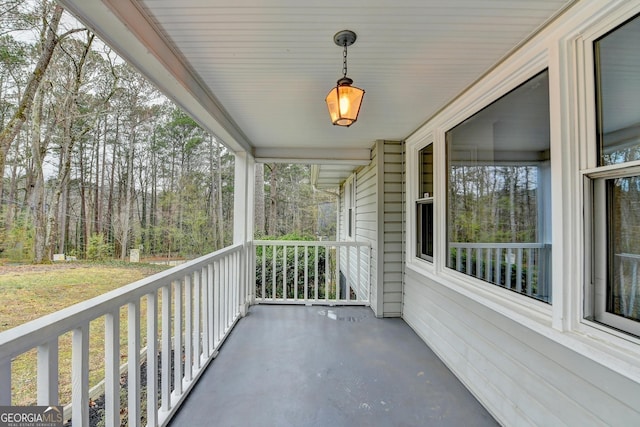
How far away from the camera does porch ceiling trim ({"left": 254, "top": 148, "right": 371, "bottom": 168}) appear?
422cm

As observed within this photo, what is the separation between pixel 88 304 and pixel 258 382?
154 cm

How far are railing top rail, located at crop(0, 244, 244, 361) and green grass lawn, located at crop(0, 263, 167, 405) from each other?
0.16 ft

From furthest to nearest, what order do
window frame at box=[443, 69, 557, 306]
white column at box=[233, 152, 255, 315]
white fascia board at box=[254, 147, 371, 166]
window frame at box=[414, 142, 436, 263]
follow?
white fascia board at box=[254, 147, 371, 166]
white column at box=[233, 152, 255, 315]
window frame at box=[414, 142, 436, 263]
window frame at box=[443, 69, 557, 306]

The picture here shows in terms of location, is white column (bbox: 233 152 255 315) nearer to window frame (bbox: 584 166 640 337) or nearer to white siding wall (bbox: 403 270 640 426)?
white siding wall (bbox: 403 270 640 426)

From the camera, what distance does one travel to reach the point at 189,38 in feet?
5.58

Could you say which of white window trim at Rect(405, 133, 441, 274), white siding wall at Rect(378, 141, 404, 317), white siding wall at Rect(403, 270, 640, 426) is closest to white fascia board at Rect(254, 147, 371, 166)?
white siding wall at Rect(378, 141, 404, 317)

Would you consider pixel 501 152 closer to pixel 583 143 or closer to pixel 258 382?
pixel 583 143

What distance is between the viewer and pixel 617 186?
1.29 m

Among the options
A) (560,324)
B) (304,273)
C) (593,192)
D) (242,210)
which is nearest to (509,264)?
(560,324)

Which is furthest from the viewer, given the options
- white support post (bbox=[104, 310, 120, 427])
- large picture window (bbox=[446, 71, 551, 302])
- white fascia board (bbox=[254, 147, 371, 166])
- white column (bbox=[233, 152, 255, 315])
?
white fascia board (bbox=[254, 147, 371, 166])

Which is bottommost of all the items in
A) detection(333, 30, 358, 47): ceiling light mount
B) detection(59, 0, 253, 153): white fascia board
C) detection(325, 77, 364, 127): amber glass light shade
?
detection(325, 77, 364, 127): amber glass light shade

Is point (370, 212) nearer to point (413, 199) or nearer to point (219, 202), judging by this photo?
point (413, 199)

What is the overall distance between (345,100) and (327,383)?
7.31 feet
